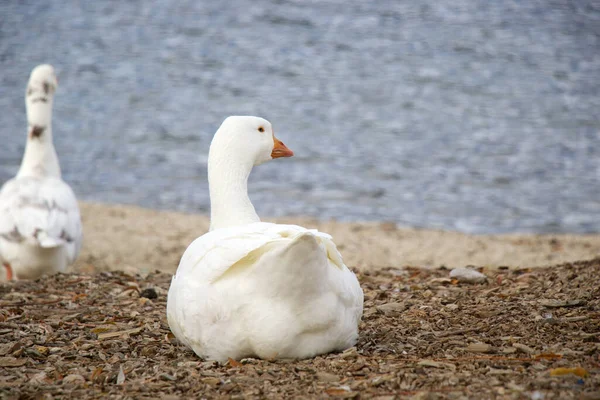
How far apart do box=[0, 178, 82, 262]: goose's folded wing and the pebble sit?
3899 mm

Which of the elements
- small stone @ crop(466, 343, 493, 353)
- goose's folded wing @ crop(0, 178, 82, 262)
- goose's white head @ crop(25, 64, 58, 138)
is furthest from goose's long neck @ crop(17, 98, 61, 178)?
small stone @ crop(466, 343, 493, 353)

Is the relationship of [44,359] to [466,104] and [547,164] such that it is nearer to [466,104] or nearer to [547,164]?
[547,164]

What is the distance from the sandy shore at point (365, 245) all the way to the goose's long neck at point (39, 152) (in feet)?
3.81

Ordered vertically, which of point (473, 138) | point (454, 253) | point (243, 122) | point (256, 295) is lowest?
point (473, 138)

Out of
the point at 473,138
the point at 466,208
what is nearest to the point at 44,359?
the point at 466,208

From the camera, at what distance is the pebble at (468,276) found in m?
5.30

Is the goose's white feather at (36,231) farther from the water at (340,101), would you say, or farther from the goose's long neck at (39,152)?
the water at (340,101)

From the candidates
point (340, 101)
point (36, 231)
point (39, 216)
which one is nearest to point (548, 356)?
point (36, 231)

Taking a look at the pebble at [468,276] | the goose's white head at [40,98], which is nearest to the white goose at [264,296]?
the pebble at [468,276]

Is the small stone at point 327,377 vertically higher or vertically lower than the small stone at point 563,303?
higher

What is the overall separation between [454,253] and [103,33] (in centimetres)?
1887

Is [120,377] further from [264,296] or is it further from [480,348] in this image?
[480,348]

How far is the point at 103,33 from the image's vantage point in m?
24.6

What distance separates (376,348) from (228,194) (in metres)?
1.21
